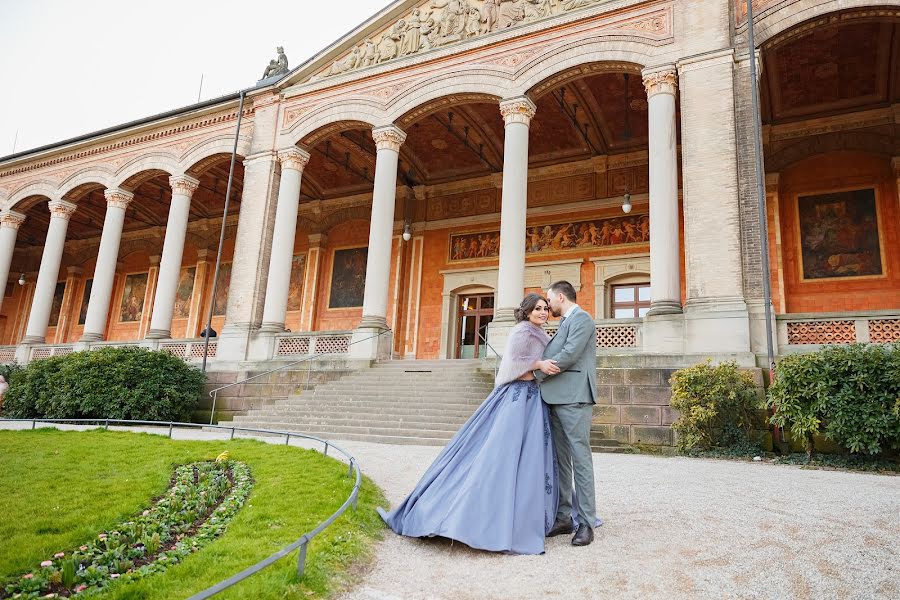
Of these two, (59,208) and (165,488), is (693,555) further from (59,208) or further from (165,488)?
(59,208)

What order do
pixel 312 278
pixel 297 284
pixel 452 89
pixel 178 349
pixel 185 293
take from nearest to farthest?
pixel 452 89 → pixel 178 349 → pixel 312 278 → pixel 297 284 → pixel 185 293

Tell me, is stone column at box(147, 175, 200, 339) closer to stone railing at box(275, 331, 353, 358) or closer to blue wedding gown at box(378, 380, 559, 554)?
stone railing at box(275, 331, 353, 358)

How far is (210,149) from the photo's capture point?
19.5 m

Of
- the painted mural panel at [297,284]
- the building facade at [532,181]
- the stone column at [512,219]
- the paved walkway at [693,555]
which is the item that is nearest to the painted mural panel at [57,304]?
the building facade at [532,181]

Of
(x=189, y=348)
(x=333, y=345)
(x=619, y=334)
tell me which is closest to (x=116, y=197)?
(x=189, y=348)

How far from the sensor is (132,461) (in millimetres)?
7305

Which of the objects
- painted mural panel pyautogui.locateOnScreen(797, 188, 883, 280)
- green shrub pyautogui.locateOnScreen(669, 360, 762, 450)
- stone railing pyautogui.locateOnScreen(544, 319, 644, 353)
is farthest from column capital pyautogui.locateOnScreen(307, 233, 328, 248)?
green shrub pyautogui.locateOnScreen(669, 360, 762, 450)

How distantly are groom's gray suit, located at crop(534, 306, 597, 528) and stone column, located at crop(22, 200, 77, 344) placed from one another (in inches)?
885

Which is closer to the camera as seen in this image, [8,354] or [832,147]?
[832,147]

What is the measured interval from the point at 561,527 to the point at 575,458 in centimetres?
56

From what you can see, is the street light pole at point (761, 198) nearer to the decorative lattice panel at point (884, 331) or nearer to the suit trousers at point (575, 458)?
the decorative lattice panel at point (884, 331)

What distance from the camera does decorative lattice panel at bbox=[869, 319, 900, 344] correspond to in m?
9.80

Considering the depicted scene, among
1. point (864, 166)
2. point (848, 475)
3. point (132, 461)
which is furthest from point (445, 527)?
point (864, 166)

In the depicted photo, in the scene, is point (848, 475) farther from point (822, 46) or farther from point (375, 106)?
point (375, 106)
